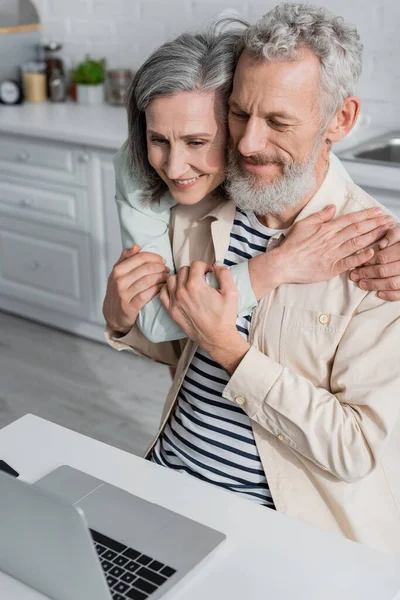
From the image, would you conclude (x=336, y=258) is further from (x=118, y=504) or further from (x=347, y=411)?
(x=118, y=504)

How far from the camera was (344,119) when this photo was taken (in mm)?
1434

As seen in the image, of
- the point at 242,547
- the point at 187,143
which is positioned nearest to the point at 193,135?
the point at 187,143

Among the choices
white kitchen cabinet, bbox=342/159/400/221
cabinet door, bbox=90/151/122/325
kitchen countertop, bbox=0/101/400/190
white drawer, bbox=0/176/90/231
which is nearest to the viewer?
white kitchen cabinet, bbox=342/159/400/221

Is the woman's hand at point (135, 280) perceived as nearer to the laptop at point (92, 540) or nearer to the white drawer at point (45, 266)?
the laptop at point (92, 540)

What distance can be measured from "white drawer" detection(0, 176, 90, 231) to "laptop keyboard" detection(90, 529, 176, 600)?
7.70 feet

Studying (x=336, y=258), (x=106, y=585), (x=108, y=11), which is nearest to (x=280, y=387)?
(x=336, y=258)

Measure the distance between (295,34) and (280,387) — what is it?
56 cm

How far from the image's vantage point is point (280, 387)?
4.49ft

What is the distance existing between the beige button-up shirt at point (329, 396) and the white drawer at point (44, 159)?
74.3 inches

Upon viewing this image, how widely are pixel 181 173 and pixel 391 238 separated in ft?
1.24

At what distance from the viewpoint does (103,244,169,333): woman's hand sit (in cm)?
154

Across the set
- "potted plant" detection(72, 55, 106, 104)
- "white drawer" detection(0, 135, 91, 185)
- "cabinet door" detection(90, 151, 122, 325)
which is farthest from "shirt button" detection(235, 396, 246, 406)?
"potted plant" detection(72, 55, 106, 104)

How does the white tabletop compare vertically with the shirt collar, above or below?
below

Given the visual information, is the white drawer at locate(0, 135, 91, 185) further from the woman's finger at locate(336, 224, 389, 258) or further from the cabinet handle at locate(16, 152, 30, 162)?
the woman's finger at locate(336, 224, 389, 258)
